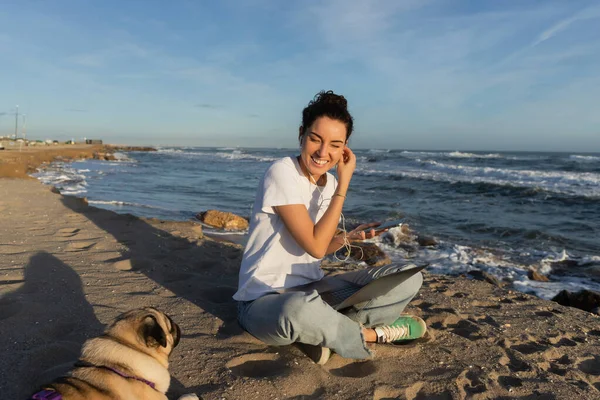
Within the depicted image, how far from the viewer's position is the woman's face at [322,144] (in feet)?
10.3

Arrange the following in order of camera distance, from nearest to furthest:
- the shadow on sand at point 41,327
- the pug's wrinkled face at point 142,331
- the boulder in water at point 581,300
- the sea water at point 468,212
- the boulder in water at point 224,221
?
the pug's wrinkled face at point 142,331, the shadow on sand at point 41,327, the boulder in water at point 581,300, the sea water at point 468,212, the boulder in water at point 224,221

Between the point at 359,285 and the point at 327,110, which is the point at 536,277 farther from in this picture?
the point at 327,110

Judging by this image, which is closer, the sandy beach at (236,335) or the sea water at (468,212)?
the sandy beach at (236,335)

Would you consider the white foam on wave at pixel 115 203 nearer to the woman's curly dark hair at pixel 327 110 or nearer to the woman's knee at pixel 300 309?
the woman's curly dark hair at pixel 327 110

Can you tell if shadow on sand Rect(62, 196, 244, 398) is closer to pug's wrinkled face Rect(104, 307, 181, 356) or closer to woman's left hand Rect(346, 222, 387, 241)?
pug's wrinkled face Rect(104, 307, 181, 356)

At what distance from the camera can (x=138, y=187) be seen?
52.2ft

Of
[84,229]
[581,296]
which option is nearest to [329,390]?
[581,296]

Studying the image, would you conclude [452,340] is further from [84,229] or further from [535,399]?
[84,229]

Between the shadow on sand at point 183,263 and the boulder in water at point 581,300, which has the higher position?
the shadow on sand at point 183,263

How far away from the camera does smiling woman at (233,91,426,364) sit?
9.41 ft

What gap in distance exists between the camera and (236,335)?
337cm

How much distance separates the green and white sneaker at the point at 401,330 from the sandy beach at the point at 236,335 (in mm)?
79

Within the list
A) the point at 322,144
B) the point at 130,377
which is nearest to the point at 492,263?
the point at 322,144

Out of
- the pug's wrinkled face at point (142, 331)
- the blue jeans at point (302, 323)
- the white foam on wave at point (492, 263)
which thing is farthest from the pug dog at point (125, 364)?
the white foam on wave at point (492, 263)
